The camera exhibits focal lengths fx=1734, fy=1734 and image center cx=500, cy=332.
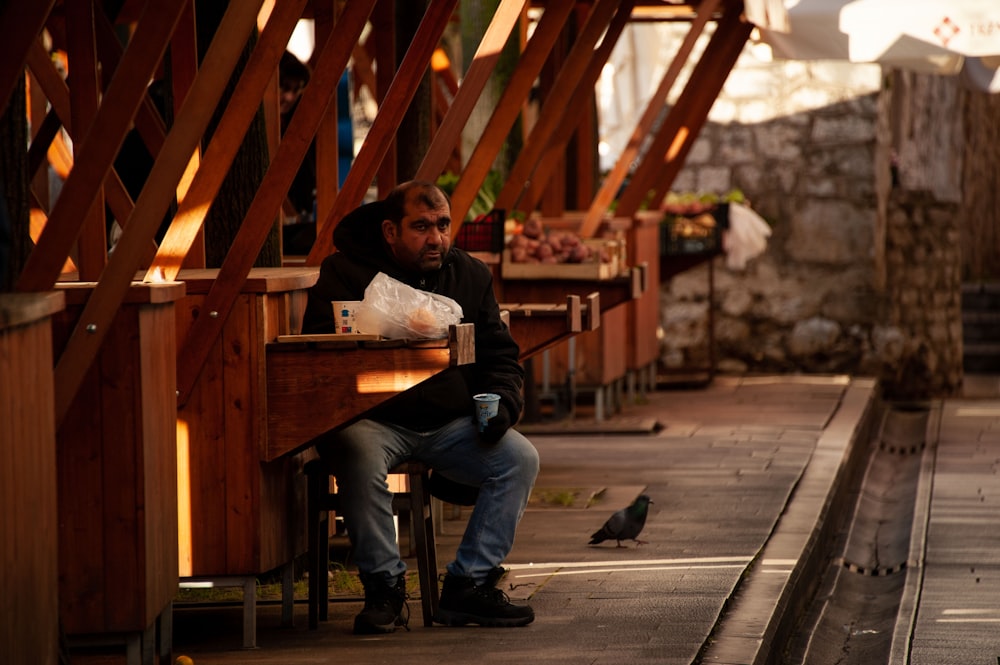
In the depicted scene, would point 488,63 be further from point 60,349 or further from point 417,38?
point 60,349

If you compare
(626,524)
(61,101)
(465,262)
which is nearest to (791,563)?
(626,524)

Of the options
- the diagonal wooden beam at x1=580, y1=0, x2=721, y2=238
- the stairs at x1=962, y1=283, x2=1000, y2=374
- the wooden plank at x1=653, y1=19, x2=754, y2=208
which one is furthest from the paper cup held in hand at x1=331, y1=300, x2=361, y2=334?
the stairs at x1=962, y1=283, x2=1000, y2=374

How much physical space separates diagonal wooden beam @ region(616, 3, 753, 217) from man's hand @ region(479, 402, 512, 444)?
20.4ft

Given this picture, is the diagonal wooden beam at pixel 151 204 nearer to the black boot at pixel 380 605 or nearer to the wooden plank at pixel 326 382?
the wooden plank at pixel 326 382

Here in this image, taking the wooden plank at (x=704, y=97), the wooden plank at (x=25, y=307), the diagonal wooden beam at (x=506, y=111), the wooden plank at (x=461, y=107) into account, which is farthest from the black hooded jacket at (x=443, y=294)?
the wooden plank at (x=704, y=97)

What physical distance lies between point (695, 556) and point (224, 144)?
8.36 ft

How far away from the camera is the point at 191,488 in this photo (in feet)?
16.2

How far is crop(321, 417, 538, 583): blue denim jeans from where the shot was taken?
502cm

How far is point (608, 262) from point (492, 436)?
13.6 feet

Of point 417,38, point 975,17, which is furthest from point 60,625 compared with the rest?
point 975,17

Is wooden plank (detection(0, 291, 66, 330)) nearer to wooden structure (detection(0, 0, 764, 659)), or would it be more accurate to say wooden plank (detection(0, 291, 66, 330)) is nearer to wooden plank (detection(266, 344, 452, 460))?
wooden structure (detection(0, 0, 764, 659))

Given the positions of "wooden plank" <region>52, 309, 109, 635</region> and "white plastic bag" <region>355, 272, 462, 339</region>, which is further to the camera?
"white plastic bag" <region>355, 272, 462, 339</region>

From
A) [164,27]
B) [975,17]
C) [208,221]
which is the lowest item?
[208,221]

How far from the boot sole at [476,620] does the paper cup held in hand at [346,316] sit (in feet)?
2.96
